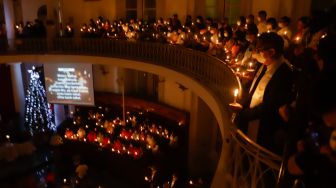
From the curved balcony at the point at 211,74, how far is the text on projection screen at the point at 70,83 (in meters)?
0.89

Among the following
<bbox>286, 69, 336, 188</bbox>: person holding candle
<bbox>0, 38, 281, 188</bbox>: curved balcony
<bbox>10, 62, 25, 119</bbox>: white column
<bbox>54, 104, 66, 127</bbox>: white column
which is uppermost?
<bbox>286, 69, 336, 188</bbox>: person holding candle

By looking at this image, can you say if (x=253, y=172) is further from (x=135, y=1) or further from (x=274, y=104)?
(x=135, y=1)

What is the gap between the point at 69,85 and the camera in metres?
16.5

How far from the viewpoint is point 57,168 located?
51.5 ft

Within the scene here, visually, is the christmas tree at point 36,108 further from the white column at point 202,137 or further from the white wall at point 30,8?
the white column at point 202,137

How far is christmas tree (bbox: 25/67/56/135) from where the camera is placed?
1781 centimetres

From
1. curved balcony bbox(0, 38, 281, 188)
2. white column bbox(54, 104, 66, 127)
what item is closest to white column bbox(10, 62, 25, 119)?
white column bbox(54, 104, 66, 127)

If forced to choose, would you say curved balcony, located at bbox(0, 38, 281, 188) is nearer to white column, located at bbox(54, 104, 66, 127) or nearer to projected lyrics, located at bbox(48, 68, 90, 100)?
projected lyrics, located at bbox(48, 68, 90, 100)

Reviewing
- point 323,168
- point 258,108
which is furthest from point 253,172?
point 323,168

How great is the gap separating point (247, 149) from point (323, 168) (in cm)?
104

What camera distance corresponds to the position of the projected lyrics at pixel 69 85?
16.4 m

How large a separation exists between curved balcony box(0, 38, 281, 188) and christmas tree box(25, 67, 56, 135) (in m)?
2.15

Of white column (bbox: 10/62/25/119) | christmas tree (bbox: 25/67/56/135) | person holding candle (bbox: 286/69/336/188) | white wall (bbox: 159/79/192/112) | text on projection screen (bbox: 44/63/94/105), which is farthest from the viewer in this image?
white column (bbox: 10/62/25/119)

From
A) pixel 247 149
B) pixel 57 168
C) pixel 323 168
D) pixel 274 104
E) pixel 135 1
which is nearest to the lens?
pixel 323 168
